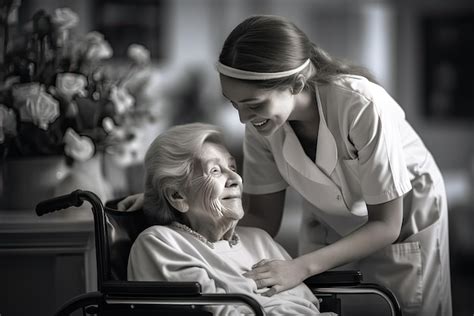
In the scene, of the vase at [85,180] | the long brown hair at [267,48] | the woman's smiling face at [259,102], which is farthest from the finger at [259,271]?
the vase at [85,180]

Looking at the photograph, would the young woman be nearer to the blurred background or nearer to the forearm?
the forearm

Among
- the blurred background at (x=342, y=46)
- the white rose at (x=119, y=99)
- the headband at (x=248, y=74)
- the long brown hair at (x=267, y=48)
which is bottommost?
the blurred background at (x=342, y=46)

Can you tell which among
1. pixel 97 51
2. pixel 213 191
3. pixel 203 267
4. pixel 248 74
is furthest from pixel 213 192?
pixel 97 51

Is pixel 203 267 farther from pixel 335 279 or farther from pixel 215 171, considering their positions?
pixel 335 279

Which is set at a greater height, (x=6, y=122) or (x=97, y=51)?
(x=97, y=51)

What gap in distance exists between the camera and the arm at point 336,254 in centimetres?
193

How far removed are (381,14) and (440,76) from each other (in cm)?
99

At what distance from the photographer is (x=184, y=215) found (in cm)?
205

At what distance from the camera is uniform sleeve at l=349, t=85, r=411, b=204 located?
6.50ft

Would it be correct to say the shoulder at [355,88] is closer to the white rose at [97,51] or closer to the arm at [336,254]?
the arm at [336,254]

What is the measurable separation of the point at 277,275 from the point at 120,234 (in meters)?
0.44

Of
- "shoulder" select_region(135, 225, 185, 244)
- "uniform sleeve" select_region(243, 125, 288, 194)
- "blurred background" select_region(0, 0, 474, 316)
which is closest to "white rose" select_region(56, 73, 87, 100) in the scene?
"uniform sleeve" select_region(243, 125, 288, 194)

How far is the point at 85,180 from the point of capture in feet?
8.12

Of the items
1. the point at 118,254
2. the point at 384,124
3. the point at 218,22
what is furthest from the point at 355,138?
the point at 218,22
